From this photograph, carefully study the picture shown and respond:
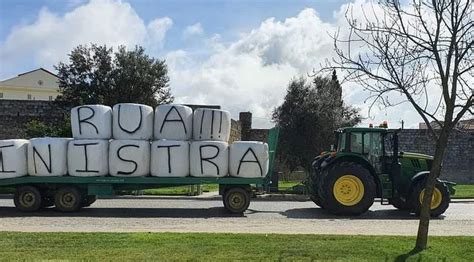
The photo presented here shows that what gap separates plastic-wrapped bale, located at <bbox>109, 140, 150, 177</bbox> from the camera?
15492mm

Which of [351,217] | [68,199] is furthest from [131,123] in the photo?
[351,217]

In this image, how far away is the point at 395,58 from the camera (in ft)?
28.6

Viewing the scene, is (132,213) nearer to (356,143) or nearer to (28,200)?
(28,200)

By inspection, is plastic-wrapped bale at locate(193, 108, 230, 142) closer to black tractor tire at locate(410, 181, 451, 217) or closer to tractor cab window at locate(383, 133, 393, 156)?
tractor cab window at locate(383, 133, 393, 156)

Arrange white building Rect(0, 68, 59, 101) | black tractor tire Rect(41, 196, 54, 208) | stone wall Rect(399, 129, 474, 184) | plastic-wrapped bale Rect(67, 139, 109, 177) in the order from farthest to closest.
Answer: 1. white building Rect(0, 68, 59, 101)
2. stone wall Rect(399, 129, 474, 184)
3. black tractor tire Rect(41, 196, 54, 208)
4. plastic-wrapped bale Rect(67, 139, 109, 177)

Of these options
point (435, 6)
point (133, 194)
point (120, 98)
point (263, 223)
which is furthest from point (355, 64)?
point (120, 98)

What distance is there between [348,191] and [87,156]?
710cm

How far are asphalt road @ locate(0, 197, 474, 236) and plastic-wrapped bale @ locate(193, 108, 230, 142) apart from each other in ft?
7.00

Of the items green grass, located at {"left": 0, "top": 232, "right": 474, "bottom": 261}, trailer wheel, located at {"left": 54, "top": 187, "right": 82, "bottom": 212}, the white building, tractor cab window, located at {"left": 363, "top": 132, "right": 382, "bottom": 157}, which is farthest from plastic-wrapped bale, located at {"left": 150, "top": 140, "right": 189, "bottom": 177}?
the white building

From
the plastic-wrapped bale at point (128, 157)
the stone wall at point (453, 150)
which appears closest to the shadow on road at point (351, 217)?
the plastic-wrapped bale at point (128, 157)

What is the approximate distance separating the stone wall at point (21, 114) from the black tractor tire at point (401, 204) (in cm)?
2112

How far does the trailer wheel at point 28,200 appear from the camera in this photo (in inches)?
622

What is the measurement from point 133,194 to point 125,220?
28.9 feet

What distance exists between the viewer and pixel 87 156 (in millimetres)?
15500
